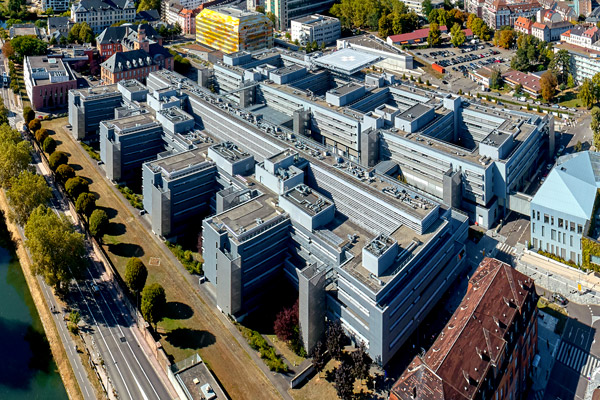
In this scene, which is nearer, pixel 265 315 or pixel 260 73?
pixel 265 315

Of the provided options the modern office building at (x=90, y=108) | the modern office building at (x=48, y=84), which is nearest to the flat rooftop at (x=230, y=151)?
the modern office building at (x=90, y=108)

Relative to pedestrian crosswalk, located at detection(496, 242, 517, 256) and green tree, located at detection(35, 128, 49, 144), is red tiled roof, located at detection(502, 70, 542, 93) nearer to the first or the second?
pedestrian crosswalk, located at detection(496, 242, 517, 256)

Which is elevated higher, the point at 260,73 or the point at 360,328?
the point at 260,73

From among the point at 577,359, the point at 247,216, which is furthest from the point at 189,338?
the point at 577,359

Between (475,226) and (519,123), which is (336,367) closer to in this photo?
(475,226)

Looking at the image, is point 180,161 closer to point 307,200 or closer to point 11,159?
point 307,200

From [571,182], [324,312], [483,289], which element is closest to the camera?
[483,289]

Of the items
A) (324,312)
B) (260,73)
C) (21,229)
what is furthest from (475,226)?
(21,229)
